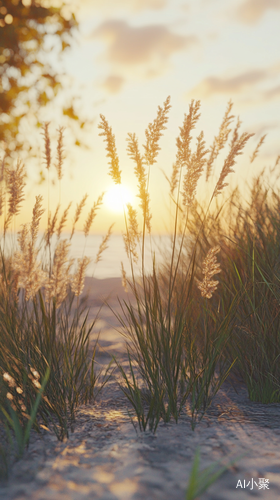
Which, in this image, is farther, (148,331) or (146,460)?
(148,331)

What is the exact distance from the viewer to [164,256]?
11.8 feet

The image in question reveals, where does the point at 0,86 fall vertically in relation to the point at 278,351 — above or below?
above

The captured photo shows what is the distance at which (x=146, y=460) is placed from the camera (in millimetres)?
1228

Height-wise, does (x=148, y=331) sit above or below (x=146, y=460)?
above

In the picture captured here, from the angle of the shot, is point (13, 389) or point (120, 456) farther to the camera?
point (13, 389)

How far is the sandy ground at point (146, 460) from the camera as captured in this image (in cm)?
106

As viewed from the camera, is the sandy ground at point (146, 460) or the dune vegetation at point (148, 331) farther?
the dune vegetation at point (148, 331)

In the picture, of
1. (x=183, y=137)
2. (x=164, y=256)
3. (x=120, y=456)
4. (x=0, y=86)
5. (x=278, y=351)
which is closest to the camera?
(x=120, y=456)

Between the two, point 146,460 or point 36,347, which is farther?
point 36,347

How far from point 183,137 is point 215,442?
1.44 meters

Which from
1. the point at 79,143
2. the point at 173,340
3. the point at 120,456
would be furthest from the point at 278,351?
the point at 79,143

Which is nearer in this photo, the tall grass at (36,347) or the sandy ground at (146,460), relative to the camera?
the sandy ground at (146,460)

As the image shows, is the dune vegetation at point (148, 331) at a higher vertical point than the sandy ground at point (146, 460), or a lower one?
higher

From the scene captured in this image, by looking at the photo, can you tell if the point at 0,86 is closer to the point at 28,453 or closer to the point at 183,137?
the point at 183,137
